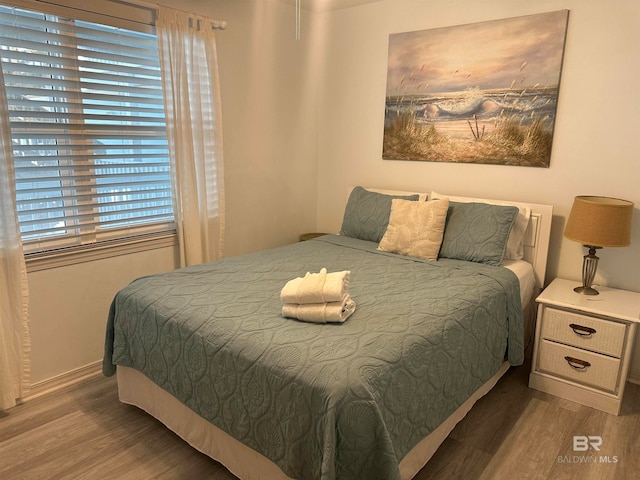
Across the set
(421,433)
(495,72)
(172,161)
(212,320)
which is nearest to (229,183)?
(172,161)

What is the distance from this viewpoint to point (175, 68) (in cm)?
278

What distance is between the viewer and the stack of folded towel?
1773mm

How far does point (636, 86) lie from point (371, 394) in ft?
7.70

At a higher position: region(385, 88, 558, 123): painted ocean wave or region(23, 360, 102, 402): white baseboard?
region(385, 88, 558, 123): painted ocean wave

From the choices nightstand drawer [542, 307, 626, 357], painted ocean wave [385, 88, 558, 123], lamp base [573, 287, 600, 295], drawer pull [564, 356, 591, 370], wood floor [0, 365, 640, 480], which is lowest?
wood floor [0, 365, 640, 480]

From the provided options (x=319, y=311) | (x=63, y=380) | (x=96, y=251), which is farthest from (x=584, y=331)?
(x=63, y=380)

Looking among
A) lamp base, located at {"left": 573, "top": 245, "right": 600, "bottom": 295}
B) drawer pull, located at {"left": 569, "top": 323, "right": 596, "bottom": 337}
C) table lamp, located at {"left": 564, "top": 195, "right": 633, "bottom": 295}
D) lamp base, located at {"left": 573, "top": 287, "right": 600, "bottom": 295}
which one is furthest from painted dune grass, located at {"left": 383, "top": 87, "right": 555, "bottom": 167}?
drawer pull, located at {"left": 569, "top": 323, "right": 596, "bottom": 337}

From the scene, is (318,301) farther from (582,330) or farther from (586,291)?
(586,291)

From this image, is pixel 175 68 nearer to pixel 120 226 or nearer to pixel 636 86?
pixel 120 226

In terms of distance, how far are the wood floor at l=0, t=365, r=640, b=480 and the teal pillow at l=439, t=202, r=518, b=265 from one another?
2.65 ft

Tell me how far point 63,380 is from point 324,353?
189cm

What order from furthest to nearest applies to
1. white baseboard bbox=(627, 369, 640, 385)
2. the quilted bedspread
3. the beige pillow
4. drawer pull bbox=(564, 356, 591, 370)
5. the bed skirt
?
the beige pillow < white baseboard bbox=(627, 369, 640, 385) < drawer pull bbox=(564, 356, 591, 370) < the bed skirt < the quilted bedspread

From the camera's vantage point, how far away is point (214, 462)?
197cm

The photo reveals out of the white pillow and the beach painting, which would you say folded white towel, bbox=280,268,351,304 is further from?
the beach painting
